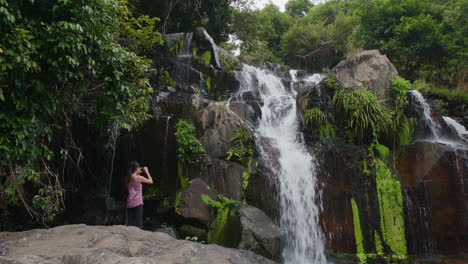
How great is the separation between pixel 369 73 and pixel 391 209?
6.31m

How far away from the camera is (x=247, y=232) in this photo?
6.64m

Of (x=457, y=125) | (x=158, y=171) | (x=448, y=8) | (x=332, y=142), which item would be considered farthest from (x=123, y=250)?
(x=448, y=8)

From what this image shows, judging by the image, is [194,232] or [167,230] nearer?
[167,230]

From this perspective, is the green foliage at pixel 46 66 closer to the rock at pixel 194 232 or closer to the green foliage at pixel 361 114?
the rock at pixel 194 232

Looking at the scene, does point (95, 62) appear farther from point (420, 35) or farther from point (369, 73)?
point (420, 35)

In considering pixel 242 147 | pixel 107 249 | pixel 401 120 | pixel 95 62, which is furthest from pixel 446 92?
pixel 107 249

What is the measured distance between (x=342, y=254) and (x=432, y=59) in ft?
36.1

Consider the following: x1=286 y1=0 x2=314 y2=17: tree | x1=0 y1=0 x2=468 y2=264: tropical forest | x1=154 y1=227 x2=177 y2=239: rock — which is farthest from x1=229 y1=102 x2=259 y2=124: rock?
x1=286 y1=0 x2=314 y2=17: tree

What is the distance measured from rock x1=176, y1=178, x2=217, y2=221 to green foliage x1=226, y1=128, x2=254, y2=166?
3.68 ft

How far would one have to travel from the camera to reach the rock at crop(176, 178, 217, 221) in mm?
7656

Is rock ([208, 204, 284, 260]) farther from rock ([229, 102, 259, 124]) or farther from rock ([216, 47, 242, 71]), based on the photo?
rock ([216, 47, 242, 71])

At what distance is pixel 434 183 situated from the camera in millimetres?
8688

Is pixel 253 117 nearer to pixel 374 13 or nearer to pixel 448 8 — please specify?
pixel 374 13

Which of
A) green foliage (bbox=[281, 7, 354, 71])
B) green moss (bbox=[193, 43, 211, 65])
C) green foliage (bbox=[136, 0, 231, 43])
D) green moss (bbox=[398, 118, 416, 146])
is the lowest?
Result: green moss (bbox=[398, 118, 416, 146])
